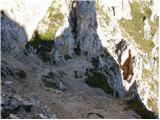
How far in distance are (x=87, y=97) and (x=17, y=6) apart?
78.0 ft

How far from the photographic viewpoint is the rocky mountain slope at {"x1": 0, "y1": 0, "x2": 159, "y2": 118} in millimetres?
43906

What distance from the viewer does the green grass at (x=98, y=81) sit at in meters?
71.1

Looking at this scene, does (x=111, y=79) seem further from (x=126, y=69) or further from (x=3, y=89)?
(x=3, y=89)

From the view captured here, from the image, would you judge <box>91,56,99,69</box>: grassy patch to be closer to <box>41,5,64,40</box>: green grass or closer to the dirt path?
<box>41,5,64,40</box>: green grass

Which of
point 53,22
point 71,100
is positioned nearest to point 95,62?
point 53,22

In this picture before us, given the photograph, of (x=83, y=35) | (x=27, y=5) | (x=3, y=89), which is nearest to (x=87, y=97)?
(x=3, y=89)

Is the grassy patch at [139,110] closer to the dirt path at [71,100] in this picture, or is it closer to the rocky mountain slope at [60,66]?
the rocky mountain slope at [60,66]

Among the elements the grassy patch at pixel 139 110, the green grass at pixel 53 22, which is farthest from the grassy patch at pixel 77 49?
the grassy patch at pixel 139 110

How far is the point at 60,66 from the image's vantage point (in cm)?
7112

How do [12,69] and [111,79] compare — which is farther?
[111,79]

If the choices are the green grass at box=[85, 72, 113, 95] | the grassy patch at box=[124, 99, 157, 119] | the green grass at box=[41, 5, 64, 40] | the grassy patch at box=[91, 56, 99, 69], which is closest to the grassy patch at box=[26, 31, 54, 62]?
the green grass at box=[41, 5, 64, 40]

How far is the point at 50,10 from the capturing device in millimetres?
80688

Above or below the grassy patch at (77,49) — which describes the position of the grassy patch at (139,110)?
below

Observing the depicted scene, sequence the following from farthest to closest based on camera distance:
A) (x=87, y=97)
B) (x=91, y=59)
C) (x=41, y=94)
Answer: (x=91, y=59) → (x=87, y=97) → (x=41, y=94)
